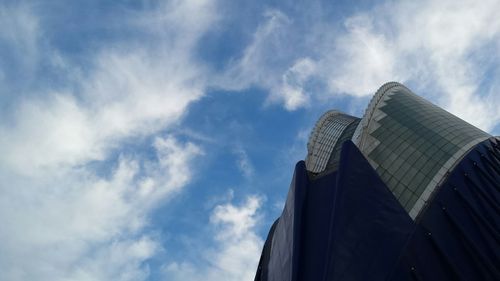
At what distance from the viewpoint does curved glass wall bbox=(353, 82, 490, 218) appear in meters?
28.3

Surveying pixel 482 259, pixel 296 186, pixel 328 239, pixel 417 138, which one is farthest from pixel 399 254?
pixel 417 138

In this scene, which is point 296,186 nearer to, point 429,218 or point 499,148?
point 429,218

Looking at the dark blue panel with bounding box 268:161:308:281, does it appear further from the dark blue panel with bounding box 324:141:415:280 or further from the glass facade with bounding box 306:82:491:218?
the dark blue panel with bounding box 324:141:415:280

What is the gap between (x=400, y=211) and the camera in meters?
23.6

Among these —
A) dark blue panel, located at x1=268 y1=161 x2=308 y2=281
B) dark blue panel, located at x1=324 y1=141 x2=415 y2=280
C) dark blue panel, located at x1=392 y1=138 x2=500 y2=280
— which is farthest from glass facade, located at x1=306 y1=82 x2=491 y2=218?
dark blue panel, located at x1=324 y1=141 x2=415 y2=280

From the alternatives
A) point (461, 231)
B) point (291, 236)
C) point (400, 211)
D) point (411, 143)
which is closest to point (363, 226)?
point (400, 211)

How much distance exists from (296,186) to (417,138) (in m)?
12.7

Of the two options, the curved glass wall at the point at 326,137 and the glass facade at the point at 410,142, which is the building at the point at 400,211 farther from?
the curved glass wall at the point at 326,137

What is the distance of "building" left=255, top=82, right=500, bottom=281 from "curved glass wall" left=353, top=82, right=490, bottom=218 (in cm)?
9

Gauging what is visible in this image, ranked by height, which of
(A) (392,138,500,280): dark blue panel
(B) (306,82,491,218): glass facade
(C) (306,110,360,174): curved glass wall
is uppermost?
(C) (306,110,360,174): curved glass wall

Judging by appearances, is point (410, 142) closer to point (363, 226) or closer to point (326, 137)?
point (363, 226)

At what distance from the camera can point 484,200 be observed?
27.6 m

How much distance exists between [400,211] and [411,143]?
441 inches

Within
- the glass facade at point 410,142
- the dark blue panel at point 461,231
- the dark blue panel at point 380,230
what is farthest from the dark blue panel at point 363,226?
the glass facade at point 410,142
